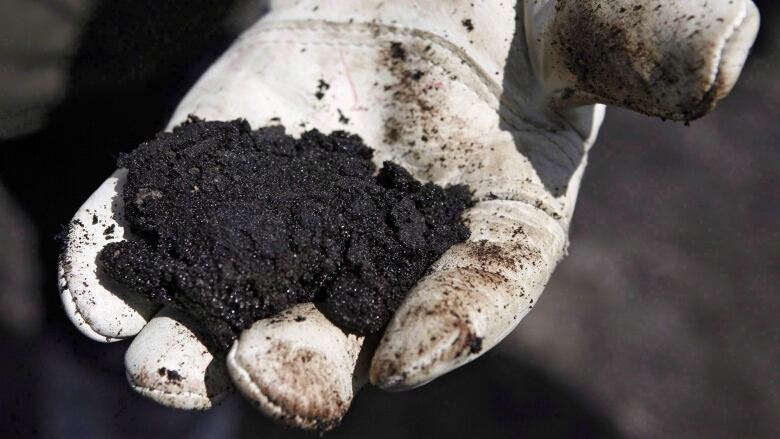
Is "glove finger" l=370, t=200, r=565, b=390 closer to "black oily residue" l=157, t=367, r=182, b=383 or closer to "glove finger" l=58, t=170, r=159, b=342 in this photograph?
"black oily residue" l=157, t=367, r=182, b=383

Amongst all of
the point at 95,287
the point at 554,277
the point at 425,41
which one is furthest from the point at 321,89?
the point at 554,277

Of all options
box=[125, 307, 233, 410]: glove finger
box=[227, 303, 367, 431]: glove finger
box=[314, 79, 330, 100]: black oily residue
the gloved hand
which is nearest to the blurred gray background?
the gloved hand

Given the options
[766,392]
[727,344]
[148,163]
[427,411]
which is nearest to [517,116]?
[148,163]

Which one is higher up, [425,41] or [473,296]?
[425,41]

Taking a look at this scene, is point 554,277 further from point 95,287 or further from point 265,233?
point 95,287

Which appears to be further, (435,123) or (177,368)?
(435,123)
